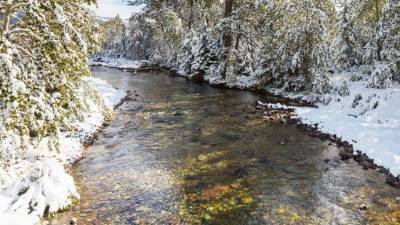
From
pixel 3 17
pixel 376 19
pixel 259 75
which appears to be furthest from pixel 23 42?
pixel 376 19

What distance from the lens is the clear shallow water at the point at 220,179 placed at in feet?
30.8

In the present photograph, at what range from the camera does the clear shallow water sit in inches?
370

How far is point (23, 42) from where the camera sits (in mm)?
9641

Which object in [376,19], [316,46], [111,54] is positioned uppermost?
[376,19]

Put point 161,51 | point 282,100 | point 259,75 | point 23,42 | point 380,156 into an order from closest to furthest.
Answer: point 23,42 < point 380,156 < point 282,100 < point 259,75 < point 161,51

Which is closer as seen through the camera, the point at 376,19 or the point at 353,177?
the point at 353,177

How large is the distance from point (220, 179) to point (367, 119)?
8.65 m

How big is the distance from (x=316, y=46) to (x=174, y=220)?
17673mm

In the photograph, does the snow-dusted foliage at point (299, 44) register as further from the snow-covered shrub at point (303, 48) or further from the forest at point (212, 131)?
the forest at point (212, 131)

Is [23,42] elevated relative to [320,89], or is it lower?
elevated

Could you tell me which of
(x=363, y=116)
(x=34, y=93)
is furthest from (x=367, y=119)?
(x=34, y=93)

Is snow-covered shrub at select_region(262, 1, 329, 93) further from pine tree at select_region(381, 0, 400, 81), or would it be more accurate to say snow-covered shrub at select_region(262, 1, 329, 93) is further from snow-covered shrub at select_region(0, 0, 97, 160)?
snow-covered shrub at select_region(0, 0, 97, 160)

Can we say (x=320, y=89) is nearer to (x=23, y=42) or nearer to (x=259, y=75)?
(x=259, y=75)

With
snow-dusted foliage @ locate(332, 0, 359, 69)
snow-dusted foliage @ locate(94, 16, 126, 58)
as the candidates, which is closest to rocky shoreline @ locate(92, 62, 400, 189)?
snow-dusted foliage @ locate(332, 0, 359, 69)
